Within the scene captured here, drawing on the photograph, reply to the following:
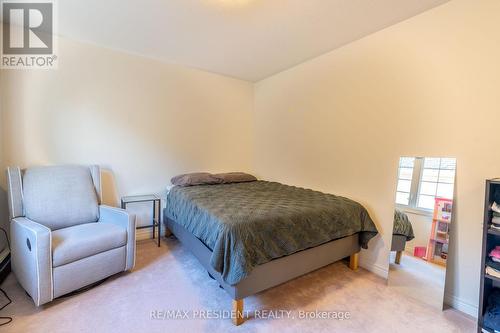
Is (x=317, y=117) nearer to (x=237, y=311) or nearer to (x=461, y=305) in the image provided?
(x=461, y=305)

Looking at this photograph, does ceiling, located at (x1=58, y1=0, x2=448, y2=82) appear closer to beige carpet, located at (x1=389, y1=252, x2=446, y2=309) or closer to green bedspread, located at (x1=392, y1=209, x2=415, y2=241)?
green bedspread, located at (x1=392, y1=209, x2=415, y2=241)

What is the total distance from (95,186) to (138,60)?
1.68 metres

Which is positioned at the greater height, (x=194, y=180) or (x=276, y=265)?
(x=194, y=180)

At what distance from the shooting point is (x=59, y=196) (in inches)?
85.7

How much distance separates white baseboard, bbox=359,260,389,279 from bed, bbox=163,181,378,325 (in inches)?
4.9

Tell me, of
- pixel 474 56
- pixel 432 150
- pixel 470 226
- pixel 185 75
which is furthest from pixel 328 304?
pixel 185 75

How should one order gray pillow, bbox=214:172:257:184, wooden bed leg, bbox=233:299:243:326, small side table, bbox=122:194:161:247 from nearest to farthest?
wooden bed leg, bbox=233:299:243:326 → small side table, bbox=122:194:161:247 → gray pillow, bbox=214:172:257:184

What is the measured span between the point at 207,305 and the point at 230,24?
2533 mm

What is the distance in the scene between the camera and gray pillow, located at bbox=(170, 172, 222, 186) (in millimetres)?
3035

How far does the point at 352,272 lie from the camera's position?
7.73ft

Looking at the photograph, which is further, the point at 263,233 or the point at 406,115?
the point at 406,115

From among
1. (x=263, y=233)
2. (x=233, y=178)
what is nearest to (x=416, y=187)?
(x=263, y=233)

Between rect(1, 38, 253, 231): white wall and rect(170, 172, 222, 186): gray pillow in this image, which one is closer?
rect(1, 38, 253, 231): white wall

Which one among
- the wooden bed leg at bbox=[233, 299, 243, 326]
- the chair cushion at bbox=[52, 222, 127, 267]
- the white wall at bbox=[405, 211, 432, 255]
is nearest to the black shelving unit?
the white wall at bbox=[405, 211, 432, 255]
